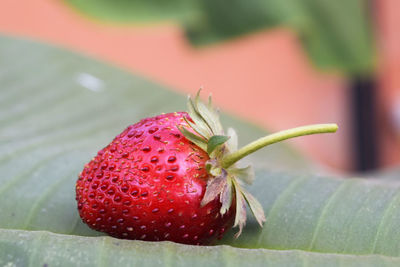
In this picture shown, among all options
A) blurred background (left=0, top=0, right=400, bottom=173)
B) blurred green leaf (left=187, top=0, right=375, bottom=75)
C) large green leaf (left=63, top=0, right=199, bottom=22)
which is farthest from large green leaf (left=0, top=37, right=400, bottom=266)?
blurred green leaf (left=187, top=0, right=375, bottom=75)

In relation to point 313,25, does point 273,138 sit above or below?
above

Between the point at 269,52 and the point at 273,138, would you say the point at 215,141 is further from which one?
the point at 269,52

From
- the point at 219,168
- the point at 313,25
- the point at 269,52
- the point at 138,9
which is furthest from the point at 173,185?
the point at 269,52

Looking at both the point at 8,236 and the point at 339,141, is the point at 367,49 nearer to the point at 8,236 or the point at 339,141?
the point at 339,141

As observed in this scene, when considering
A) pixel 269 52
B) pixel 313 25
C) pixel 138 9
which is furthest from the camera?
pixel 269 52

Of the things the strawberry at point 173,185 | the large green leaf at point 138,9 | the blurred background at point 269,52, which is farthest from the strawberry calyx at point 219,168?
the large green leaf at point 138,9

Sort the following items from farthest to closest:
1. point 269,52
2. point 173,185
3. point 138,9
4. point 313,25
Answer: point 269,52, point 313,25, point 138,9, point 173,185

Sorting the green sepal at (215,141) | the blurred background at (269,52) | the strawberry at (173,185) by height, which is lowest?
the blurred background at (269,52)

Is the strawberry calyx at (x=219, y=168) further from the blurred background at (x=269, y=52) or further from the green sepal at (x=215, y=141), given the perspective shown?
the blurred background at (x=269, y=52)
